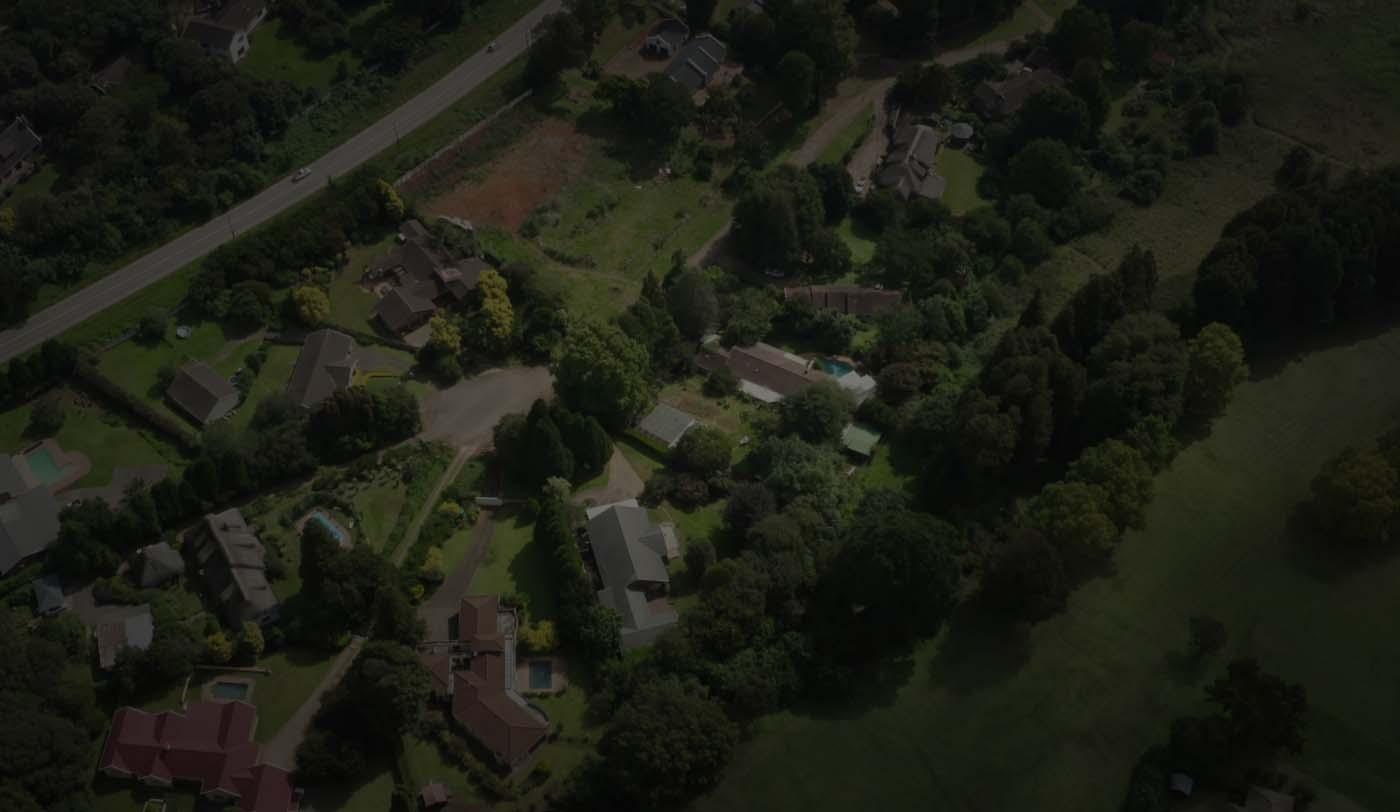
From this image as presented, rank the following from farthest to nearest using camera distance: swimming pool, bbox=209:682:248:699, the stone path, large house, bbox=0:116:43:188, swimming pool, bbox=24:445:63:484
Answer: large house, bbox=0:116:43:188 → swimming pool, bbox=24:445:63:484 → swimming pool, bbox=209:682:248:699 → the stone path

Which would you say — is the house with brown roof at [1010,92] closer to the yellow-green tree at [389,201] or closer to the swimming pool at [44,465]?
the yellow-green tree at [389,201]

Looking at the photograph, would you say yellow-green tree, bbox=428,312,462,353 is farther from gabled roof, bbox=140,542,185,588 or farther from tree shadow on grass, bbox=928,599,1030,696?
tree shadow on grass, bbox=928,599,1030,696

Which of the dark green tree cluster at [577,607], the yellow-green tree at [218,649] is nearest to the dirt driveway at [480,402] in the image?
the dark green tree cluster at [577,607]

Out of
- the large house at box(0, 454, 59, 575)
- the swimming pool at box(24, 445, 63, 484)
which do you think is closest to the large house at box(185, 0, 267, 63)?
the swimming pool at box(24, 445, 63, 484)

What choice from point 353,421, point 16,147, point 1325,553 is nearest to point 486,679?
point 353,421

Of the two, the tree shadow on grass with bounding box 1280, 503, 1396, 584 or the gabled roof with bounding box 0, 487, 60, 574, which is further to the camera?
the tree shadow on grass with bounding box 1280, 503, 1396, 584
